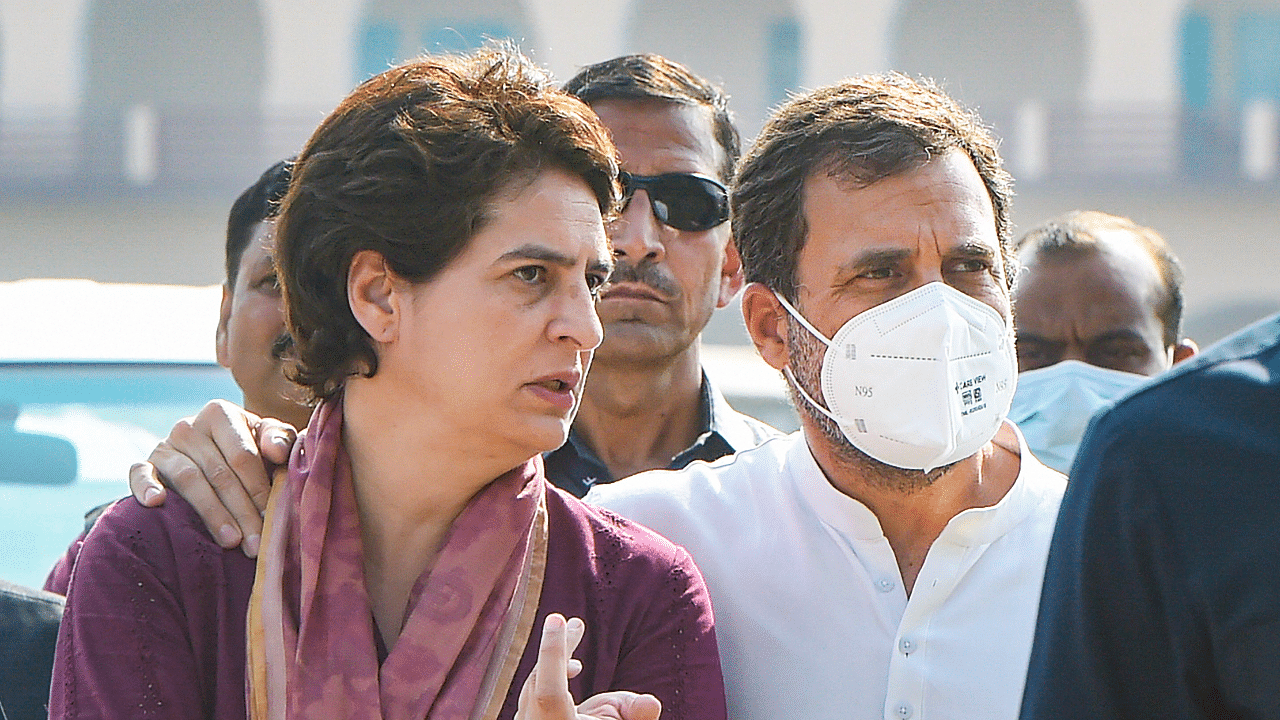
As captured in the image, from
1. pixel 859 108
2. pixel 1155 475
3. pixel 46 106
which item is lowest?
pixel 46 106

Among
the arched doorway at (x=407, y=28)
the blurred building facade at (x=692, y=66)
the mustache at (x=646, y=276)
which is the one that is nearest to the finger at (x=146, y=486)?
the mustache at (x=646, y=276)

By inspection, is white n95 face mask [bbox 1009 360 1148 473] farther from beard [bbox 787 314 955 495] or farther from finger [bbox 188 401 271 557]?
finger [bbox 188 401 271 557]

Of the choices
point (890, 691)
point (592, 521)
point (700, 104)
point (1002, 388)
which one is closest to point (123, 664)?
point (592, 521)

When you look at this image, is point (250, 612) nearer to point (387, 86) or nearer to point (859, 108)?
point (387, 86)

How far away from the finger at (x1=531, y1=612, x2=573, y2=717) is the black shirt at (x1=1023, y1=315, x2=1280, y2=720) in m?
0.68

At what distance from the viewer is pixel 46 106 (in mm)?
22000

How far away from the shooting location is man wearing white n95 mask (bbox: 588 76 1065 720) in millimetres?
2547

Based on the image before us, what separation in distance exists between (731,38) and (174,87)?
7720mm

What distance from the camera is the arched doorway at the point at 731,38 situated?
22516 mm

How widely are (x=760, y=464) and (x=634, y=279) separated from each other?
69 cm

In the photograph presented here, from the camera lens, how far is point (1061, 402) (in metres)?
3.68

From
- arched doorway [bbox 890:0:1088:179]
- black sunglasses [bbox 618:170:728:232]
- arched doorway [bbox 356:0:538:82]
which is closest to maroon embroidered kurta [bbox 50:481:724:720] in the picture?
black sunglasses [bbox 618:170:728:232]

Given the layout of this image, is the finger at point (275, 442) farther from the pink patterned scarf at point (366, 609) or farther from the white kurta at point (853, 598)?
the white kurta at point (853, 598)

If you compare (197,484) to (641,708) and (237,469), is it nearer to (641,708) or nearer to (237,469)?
(237,469)
